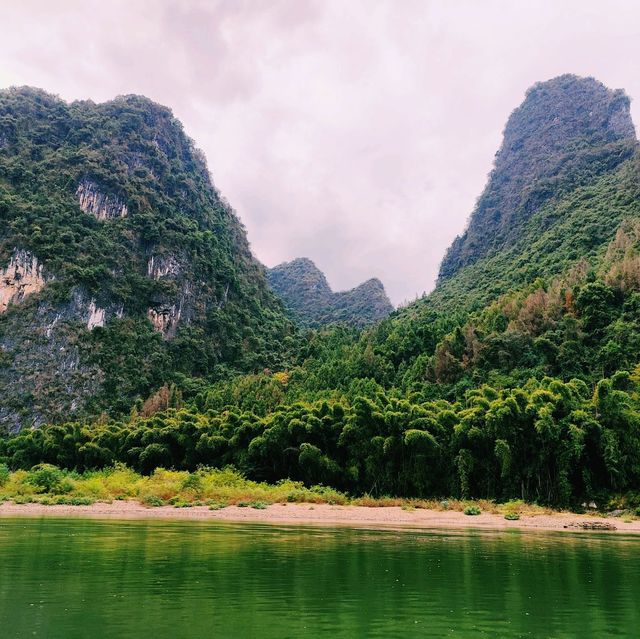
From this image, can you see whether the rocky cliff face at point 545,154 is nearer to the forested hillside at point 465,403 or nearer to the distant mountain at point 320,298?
the forested hillside at point 465,403

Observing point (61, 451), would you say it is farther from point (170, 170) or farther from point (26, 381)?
point (170, 170)

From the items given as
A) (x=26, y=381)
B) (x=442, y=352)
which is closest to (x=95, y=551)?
(x=442, y=352)

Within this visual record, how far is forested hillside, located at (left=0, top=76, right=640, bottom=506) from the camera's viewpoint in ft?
89.4

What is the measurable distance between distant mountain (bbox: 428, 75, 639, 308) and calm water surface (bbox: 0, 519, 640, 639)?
5800 centimetres

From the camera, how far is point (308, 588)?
913 centimetres

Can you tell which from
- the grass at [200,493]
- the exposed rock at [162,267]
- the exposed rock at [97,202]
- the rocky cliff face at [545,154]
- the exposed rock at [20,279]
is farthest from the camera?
the rocky cliff face at [545,154]

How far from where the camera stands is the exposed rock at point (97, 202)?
85750 millimetres

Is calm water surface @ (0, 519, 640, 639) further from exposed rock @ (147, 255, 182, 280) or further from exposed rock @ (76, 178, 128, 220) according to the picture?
exposed rock @ (76, 178, 128, 220)

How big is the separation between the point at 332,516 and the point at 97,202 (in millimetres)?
75222

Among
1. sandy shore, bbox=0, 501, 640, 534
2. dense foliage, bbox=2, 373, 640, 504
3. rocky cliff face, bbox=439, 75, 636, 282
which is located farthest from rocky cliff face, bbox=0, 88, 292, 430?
rocky cliff face, bbox=439, 75, 636, 282

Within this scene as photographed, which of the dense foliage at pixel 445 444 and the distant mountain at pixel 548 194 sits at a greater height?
the distant mountain at pixel 548 194

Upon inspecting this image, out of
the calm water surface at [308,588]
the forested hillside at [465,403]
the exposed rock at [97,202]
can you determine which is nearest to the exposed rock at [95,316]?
the forested hillside at [465,403]

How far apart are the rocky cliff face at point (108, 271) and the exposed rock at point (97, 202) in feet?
0.57

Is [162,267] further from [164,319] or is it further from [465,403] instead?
[465,403]
